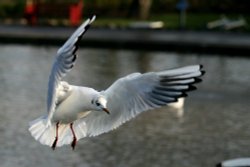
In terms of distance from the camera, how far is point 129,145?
1162 centimetres

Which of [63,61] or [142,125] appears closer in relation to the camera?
[63,61]

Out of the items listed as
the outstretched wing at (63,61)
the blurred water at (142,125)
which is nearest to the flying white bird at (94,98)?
the outstretched wing at (63,61)

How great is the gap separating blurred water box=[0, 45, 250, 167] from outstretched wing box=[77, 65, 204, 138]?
3.37 meters

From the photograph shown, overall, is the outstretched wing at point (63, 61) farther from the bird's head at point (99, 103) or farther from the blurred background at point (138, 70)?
the blurred background at point (138, 70)

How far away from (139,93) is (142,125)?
6.78 meters

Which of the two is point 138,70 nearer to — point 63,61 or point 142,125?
point 142,125

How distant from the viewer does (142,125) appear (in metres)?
13.3

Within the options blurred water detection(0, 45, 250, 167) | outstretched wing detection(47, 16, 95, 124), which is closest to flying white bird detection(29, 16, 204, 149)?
outstretched wing detection(47, 16, 95, 124)

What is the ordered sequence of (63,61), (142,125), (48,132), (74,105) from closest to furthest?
(63,61), (74,105), (48,132), (142,125)

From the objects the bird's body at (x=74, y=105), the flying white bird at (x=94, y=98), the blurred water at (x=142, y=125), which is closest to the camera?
the flying white bird at (x=94, y=98)

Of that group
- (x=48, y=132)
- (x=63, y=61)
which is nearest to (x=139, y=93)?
(x=63, y=61)

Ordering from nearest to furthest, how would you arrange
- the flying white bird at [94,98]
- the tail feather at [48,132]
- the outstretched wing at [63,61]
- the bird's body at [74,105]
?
the outstretched wing at [63,61] → the flying white bird at [94,98] → the bird's body at [74,105] → the tail feather at [48,132]

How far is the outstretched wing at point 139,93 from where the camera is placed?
610cm

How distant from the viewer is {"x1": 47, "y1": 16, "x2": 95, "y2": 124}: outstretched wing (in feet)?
19.8
